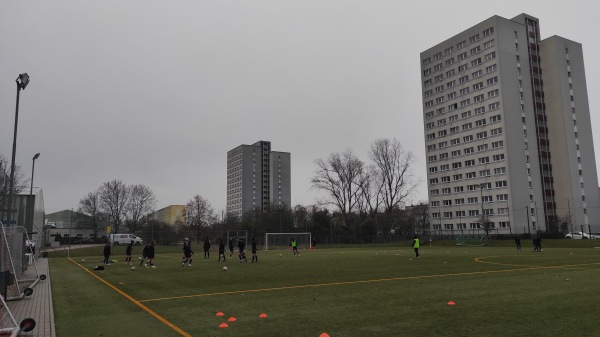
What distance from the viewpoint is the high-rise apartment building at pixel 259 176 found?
18475cm

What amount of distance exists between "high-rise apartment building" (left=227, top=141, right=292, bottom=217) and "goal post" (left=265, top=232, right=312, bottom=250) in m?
120

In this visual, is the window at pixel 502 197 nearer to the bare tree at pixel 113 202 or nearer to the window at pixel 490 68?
the window at pixel 490 68

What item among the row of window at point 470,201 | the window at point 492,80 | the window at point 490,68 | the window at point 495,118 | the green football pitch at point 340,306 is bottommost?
the green football pitch at point 340,306

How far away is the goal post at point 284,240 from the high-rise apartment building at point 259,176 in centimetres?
12048

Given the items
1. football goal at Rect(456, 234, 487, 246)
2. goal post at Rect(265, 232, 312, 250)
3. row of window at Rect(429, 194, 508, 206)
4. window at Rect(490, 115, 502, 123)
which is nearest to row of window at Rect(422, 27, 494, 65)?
window at Rect(490, 115, 502, 123)

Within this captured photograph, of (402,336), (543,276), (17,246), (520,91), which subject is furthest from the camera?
(520,91)

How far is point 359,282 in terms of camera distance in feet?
52.5

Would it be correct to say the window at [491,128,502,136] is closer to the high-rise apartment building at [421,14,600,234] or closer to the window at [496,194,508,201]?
the high-rise apartment building at [421,14,600,234]

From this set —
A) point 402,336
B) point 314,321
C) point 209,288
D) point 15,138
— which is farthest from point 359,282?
point 15,138

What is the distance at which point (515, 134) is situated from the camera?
3519 inches

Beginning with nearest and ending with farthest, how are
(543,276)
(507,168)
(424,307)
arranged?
(424,307) < (543,276) < (507,168)

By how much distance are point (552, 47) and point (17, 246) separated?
108560mm

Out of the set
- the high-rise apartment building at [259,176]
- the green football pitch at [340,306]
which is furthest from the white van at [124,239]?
the high-rise apartment building at [259,176]

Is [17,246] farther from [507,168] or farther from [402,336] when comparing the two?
[507,168]
